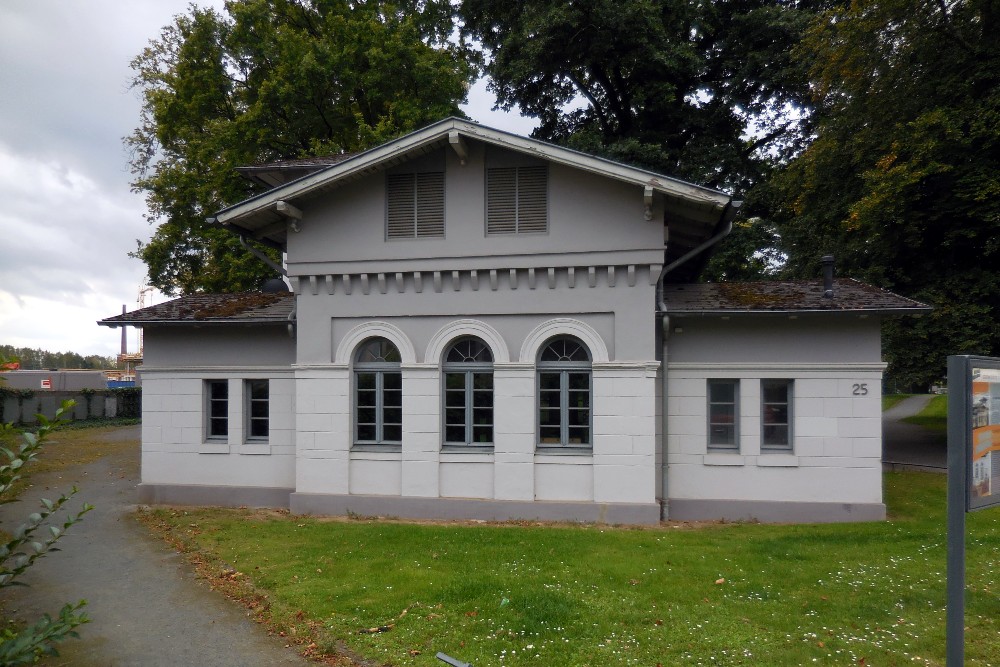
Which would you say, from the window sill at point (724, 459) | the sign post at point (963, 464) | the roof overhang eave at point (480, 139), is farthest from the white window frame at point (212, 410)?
the sign post at point (963, 464)

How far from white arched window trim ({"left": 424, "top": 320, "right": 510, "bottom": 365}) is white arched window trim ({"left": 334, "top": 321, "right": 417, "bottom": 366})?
1.16 ft

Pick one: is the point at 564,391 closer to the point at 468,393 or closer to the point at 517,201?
the point at 468,393

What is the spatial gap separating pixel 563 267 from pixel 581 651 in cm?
660

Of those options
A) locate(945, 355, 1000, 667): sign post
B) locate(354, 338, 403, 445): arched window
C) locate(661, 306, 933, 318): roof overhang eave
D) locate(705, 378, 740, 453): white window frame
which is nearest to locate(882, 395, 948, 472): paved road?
locate(661, 306, 933, 318): roof overhang eave

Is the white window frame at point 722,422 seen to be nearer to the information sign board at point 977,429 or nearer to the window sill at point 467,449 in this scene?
the window sill at point 467,449

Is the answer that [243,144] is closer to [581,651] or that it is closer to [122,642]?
[122,642]

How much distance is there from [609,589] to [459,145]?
289 inches

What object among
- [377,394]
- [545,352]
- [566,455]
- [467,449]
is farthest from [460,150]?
[566,455]

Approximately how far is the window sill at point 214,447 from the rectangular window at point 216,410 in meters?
0.16

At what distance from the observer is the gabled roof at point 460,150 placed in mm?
10297

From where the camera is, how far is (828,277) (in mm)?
11445

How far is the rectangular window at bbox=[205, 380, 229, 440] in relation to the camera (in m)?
13.1

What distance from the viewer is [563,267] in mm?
11000

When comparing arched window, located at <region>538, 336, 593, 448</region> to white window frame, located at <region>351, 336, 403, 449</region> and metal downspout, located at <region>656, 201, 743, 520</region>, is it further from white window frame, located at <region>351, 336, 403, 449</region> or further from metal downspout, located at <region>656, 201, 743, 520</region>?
white window frame, located at <region>351, 336, 403, 449</region>
